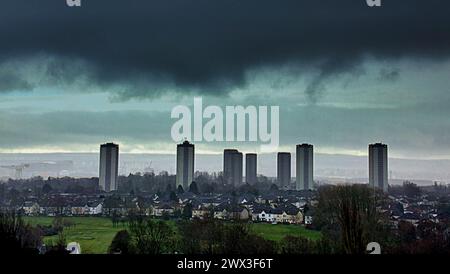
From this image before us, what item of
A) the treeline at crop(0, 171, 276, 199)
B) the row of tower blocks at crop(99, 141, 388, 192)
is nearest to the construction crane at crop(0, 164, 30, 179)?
the treeline at crop(0, 171, 276, 199)

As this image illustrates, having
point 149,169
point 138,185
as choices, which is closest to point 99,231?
point 138,185

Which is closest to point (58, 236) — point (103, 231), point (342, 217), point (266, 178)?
point (103, 231)

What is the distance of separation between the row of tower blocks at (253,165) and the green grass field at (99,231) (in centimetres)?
28

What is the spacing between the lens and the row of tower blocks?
3.61 meters

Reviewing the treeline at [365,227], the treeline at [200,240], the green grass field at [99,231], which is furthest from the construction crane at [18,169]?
the treeline at [365,227]

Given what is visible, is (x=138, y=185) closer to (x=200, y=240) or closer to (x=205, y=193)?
(x=205, y=193)

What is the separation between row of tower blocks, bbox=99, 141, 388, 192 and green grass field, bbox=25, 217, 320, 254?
0.28 meters

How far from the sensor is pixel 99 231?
11.5ft

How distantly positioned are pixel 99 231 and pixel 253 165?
1.29 metres

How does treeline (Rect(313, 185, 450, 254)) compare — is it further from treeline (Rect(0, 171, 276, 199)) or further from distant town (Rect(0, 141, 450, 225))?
treeline (Rect(0, 171, 276, 199))

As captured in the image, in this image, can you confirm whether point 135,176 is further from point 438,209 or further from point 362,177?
point 438,209
